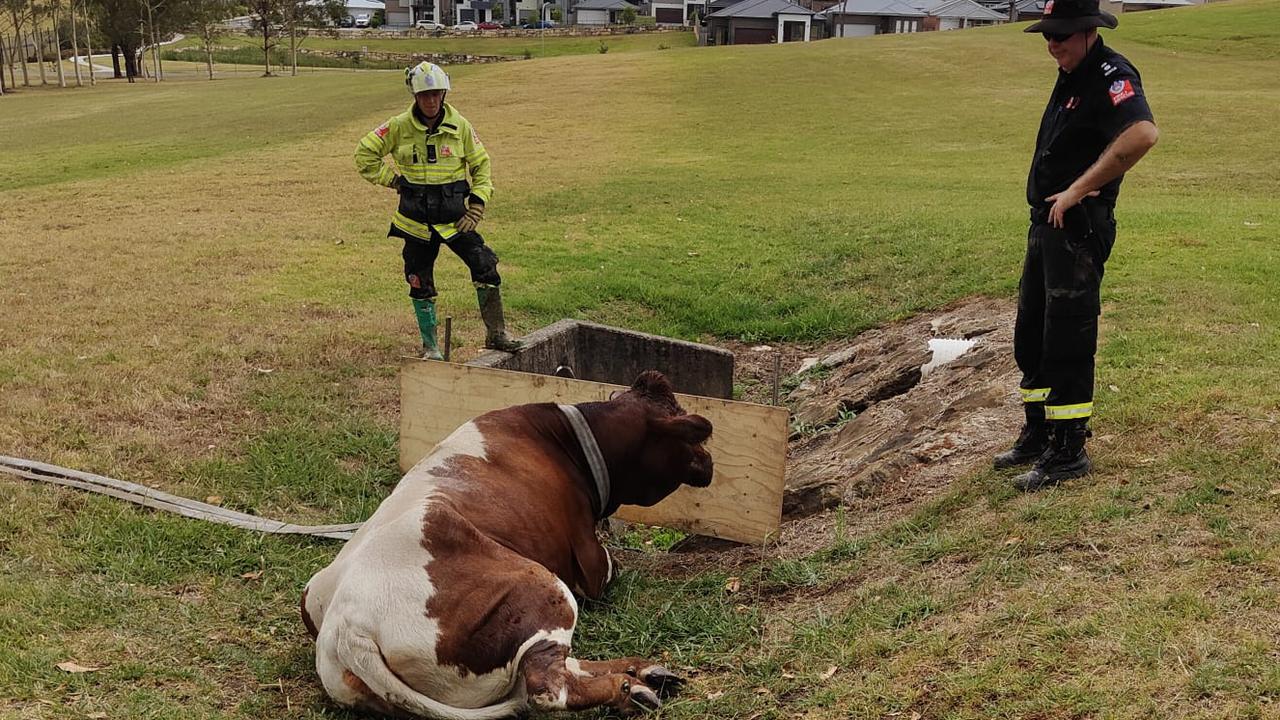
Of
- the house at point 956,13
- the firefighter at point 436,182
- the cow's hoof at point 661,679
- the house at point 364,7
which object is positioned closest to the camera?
the cow's hoof at point 661,679

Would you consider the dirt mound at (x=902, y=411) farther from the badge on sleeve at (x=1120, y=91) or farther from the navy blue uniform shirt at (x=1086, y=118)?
the badge on sleeve at (x=1120, y=91)

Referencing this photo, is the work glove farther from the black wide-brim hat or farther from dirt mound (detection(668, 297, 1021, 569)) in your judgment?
the black wide-brim hat

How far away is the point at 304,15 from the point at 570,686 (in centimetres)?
7814

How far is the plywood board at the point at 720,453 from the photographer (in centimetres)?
589

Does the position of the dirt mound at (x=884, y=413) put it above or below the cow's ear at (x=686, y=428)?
below

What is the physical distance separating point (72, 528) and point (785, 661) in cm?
403

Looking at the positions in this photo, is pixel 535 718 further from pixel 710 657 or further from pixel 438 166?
pixel 438 166

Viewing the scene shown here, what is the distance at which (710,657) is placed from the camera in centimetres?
457

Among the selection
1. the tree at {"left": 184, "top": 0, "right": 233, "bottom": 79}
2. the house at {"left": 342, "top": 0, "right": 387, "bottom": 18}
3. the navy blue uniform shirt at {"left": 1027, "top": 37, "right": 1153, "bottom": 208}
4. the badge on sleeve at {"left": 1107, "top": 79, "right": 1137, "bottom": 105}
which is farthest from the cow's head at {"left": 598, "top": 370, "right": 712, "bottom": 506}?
the house at {"left": 342, "top": 0, "right": 387, "bottom": 18}

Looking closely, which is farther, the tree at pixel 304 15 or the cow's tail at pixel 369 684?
the tree at pixel 304 15

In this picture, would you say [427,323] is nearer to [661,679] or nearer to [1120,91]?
[661,679]

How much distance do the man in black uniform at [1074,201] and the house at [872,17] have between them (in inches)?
3152

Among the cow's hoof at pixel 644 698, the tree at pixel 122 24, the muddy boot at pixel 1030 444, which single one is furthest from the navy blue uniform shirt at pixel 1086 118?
the tree at pixel 122 24

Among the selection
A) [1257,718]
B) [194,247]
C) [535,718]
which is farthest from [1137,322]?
[194,247]
